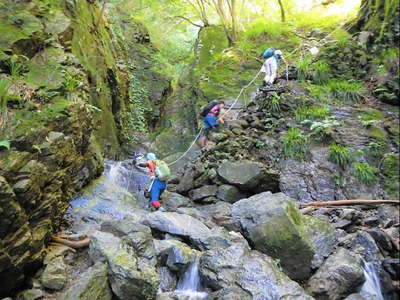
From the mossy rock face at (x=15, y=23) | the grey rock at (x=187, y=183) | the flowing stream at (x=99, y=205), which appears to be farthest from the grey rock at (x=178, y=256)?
the mossy rock face at (x=15, y=23)

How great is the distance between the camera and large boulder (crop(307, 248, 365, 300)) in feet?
17.2

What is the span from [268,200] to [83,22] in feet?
26.2

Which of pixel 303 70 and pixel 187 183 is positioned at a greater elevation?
pixel 303 70

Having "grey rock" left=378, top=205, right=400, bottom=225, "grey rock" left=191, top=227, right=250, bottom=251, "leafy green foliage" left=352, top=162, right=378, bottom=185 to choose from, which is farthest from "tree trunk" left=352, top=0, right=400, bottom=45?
"grey rock" left=191, top=227, right=250, bottom=251

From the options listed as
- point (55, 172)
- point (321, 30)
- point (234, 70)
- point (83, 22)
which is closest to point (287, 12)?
point (321, 30)

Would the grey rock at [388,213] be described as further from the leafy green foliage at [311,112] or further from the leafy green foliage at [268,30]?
the leafy green foliage at [268,30]

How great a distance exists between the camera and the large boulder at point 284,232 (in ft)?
18.2

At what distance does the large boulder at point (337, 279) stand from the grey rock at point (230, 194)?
120 inches

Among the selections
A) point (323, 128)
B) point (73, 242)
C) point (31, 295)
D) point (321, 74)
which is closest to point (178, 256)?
point (73, 242)

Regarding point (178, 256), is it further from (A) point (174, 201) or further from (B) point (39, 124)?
(A) point (174, 201)

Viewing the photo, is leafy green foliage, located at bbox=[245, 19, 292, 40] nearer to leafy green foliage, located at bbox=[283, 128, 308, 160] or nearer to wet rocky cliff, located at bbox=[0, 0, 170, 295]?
wet rocky cliff, located at bbox=[0, 0, 170, 295]

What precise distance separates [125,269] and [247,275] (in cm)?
175

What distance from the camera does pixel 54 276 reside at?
4.51 meters

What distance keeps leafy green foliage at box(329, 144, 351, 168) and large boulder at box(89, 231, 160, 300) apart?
5555 mm
